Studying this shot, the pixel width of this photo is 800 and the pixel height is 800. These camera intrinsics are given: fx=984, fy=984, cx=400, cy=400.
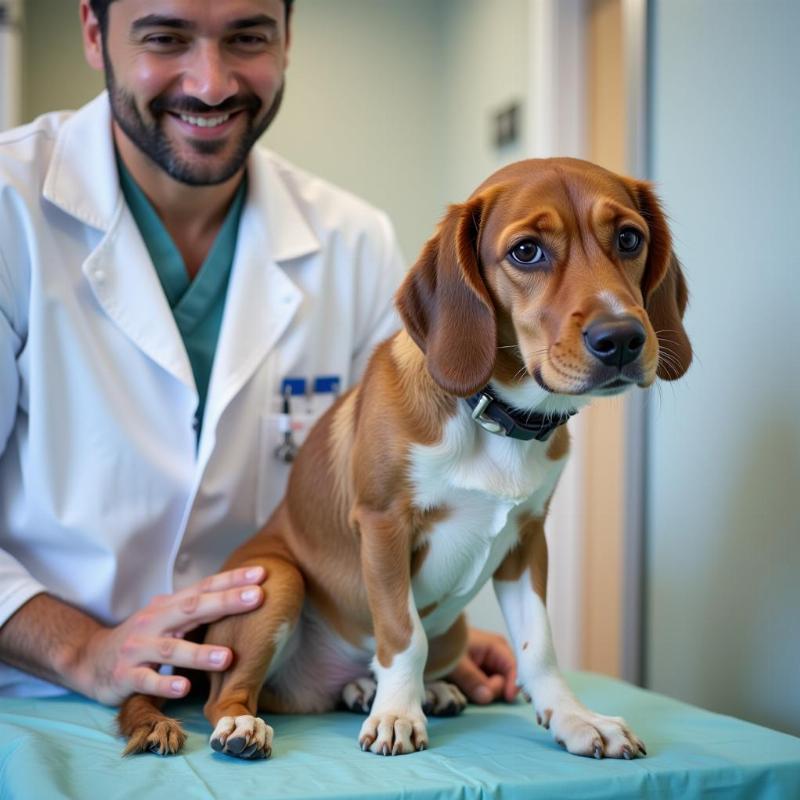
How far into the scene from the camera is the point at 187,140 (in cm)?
181

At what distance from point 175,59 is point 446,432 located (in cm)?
91

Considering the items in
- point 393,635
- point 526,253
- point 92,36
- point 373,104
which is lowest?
point 393,635

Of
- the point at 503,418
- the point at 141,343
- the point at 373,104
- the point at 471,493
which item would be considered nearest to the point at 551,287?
the point at 503,418

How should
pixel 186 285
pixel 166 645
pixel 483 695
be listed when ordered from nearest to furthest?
pixel 166 645 < pixel 483 695 < pixel 186 285

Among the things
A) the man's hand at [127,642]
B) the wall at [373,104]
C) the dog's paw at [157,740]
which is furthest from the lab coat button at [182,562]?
the wall at [373,104]

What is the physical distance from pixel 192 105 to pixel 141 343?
44 centimetres

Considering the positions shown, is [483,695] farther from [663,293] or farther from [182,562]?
[663,293]

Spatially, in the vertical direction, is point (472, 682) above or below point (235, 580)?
below

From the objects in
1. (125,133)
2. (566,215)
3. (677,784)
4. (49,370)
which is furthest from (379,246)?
(677,784)

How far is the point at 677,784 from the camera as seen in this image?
3.83ft

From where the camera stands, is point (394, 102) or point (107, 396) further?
point (394, 102)

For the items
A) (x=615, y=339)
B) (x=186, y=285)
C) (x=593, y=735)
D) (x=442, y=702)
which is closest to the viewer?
(x=615, y=339)

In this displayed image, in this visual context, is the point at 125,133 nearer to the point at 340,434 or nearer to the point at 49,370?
the point at 49,370

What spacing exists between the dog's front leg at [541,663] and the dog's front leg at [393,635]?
0.53 feet
